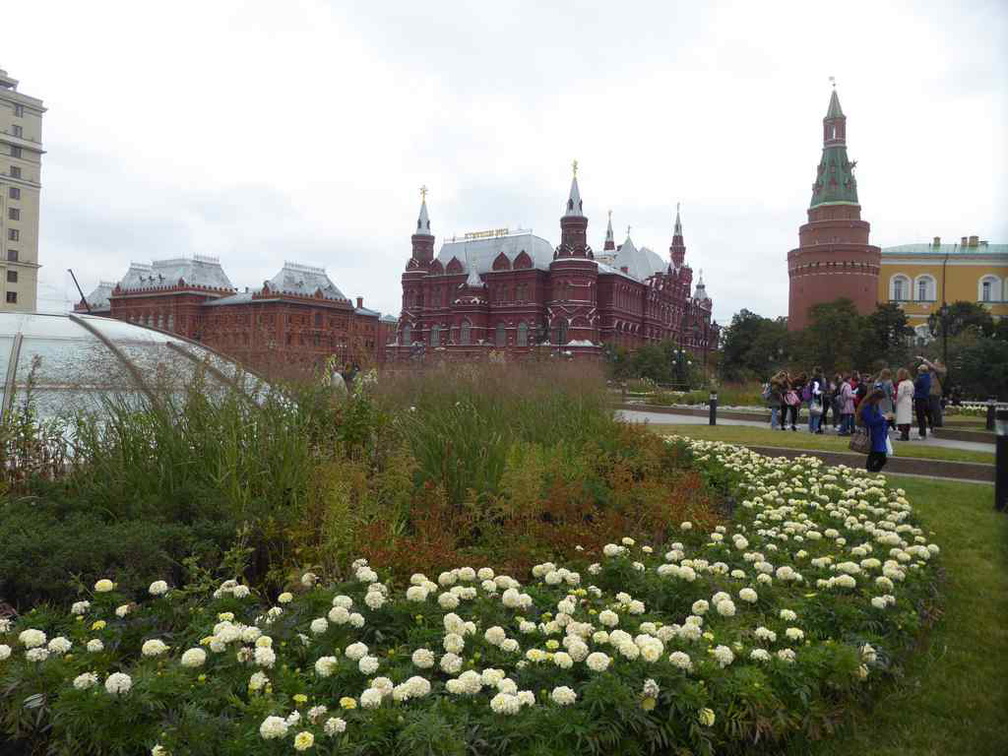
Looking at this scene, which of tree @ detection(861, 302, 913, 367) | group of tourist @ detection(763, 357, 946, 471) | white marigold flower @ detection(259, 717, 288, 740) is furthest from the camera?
tree @ detection(861, 302, 913, 367)

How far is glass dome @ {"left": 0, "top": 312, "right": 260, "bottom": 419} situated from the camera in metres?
5.72

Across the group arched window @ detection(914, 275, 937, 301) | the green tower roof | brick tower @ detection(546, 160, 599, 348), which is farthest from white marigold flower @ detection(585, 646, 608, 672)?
arched window @ detection(914, 275, 937, 301)

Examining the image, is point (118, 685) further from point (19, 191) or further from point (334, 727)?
point (19, 191)

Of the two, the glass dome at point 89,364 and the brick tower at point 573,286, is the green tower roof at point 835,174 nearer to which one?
the brick tower at point 573,286

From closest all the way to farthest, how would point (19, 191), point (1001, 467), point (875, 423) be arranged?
point (1001, 467)
point (875, 423)
point (19, 191)

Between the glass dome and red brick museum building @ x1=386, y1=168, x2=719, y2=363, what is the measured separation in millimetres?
45928

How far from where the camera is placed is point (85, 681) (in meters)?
2.51

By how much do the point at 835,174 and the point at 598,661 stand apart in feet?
210

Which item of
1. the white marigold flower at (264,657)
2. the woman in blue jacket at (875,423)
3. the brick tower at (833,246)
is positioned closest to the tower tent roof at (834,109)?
the brick tower at (833,246)

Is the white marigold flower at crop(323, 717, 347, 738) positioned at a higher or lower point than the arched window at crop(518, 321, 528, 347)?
lower

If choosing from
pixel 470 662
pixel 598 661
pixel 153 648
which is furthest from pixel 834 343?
pixel 153 648

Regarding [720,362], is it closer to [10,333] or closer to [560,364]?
[560,364]

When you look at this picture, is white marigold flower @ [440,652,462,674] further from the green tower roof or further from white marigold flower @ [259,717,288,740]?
the green tower roof

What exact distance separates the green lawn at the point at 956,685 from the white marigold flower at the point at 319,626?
205 cm
